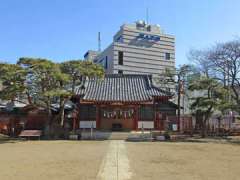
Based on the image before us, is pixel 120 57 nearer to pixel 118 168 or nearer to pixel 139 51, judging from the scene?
pixel 139 51

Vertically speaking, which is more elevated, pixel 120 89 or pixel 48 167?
pixel 120 89

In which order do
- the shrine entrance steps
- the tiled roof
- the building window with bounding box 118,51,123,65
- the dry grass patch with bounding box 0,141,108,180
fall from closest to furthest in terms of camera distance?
the dry grass patch with bounding box 0,141,108,180
the shrine entrance steps
the tiled roof
the building window with bounding box 118,51,123,65

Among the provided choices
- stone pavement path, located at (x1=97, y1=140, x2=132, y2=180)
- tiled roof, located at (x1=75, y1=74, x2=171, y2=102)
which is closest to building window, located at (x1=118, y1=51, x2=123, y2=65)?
tiled roof, located at (x1=75, y1=74, x2=171, y2=102)

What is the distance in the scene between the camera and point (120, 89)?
1040 inches

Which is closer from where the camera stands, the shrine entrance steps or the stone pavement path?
the stone pavement path

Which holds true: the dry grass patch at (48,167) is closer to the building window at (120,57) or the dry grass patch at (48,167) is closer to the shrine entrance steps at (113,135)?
the shrine entrance steps at (113,135)

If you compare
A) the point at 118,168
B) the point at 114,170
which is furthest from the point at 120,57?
the point at 114,170

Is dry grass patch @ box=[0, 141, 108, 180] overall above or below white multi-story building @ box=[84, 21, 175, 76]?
below

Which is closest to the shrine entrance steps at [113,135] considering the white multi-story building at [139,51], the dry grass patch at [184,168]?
the dry grass patch at [184,168]

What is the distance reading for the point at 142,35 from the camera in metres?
A: 56.7

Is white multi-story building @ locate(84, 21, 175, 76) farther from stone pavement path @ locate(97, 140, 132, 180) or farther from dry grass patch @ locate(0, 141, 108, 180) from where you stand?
stone pavement path @ locate(97, 140, 132, 180)

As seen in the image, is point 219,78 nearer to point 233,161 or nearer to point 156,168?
point 233,161

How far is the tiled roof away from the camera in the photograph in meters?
24.7

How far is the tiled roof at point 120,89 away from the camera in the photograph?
81.1ft
